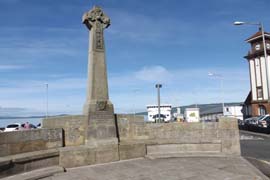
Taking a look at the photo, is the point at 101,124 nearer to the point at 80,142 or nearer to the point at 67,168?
the point at 80,142

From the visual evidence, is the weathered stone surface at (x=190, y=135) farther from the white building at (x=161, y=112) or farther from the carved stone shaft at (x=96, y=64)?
the white building at (x=161, y=112)

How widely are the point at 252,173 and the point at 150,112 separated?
138 feet

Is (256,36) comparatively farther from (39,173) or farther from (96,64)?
(39,173)

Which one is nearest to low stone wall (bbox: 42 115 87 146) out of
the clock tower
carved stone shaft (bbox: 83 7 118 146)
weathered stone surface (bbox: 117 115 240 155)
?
carved stone shaft (bbox: 83 7 118 146)

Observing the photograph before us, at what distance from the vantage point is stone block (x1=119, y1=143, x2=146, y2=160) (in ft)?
31.0

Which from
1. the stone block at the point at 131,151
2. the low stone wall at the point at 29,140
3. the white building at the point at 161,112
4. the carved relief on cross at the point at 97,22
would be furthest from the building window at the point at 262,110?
the low stone wall at the point at 29,140

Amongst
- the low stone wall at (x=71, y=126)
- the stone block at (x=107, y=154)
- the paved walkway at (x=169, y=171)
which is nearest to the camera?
the paved walkway at (x=169, y=171)

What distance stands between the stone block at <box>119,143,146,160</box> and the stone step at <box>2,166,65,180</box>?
2.20 metres

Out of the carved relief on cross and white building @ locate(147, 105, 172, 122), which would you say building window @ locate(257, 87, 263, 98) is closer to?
white building @ locate(147, 105, 172, 122)

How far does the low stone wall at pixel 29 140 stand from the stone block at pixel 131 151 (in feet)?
6.62

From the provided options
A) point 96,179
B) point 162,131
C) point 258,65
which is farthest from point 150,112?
point 96,179

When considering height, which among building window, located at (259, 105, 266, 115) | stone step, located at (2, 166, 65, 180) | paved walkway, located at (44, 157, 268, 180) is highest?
building window, located at (259, 105, 266, 115)

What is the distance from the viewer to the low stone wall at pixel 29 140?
25.3ft

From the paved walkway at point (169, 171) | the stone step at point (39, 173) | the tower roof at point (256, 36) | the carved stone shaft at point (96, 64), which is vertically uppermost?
the tower roof at point (256, 36)
